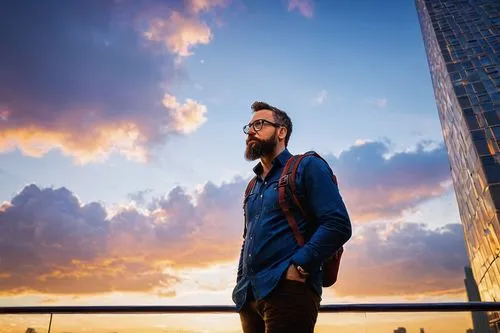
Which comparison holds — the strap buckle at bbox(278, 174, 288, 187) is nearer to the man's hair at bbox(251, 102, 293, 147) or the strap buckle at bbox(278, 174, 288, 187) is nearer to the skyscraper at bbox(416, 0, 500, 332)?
the man's hair at bbox(251, 102, 293, 147)

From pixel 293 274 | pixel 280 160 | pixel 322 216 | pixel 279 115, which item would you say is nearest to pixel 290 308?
pixel 293 274

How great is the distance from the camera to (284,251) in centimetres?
193

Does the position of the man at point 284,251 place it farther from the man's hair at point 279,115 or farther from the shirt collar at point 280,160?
the man's hair at point 279,115

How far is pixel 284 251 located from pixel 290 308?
1.03ft

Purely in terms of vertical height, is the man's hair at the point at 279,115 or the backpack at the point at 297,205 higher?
the man's hair at the point at 279,115

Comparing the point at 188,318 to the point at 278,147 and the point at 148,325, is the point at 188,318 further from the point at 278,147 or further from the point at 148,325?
the point at 278,147

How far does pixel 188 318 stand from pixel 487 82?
34.5 meters

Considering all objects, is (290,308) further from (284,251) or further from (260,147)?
(260,147)

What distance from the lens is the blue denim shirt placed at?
5.88ft

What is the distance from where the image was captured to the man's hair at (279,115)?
2607 mm

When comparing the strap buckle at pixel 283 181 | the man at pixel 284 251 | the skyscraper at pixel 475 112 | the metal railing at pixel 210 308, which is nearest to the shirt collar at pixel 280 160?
the man at pixel 284 251

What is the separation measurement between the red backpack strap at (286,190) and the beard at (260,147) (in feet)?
0.98

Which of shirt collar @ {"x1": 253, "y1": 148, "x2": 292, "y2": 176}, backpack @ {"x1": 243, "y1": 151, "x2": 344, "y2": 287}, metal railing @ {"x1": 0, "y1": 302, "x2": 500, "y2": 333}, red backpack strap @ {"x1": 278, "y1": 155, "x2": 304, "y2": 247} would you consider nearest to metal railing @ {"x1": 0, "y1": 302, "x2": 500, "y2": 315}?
metal railing @ {"x1": 0, "y1": 302, "x2": 500, "y2": 333}

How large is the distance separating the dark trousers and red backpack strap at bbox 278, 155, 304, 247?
10.0 inches
